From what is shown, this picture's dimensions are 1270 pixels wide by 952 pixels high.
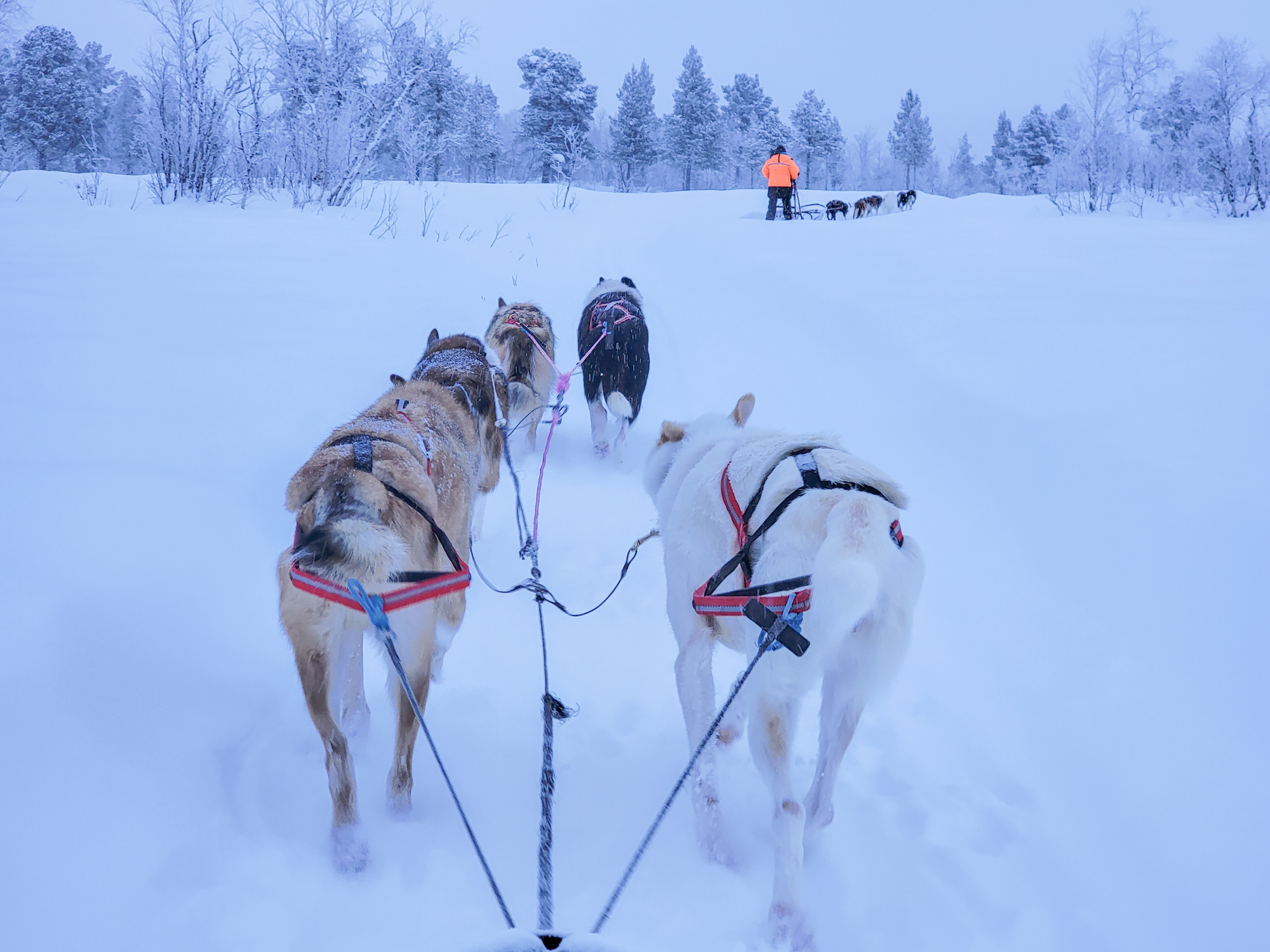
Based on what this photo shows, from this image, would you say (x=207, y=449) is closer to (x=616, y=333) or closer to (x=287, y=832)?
(x=287, y=832)

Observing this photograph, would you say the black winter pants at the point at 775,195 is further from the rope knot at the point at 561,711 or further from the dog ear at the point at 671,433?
the rope knot at the point at 561,711

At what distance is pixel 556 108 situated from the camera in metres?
33.2

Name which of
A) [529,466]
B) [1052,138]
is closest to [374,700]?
[529,466]

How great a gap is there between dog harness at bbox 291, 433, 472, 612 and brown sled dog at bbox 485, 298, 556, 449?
3.17 meters

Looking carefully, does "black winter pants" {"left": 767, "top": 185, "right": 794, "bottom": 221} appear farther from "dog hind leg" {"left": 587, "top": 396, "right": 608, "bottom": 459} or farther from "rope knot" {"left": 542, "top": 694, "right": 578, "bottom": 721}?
"rope knot" {"left": 542, "top": 694, "right": 578, "bottom": 721}

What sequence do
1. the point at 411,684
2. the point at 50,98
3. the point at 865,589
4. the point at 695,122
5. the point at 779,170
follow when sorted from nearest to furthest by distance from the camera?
the point at 865,589, the point at 411,684, the point at 779,170, the point at 50,98, the point at 695,122

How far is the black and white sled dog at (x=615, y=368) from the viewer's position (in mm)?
5375

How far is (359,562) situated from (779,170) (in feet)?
55.6

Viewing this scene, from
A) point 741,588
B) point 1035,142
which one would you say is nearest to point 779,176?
point 741,588

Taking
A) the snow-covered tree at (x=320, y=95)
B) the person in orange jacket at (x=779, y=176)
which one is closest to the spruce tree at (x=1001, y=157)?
the person in orange jacket at (x=779, y=176)

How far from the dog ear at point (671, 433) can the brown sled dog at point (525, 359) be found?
2.48m

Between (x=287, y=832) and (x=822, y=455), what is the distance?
2047 millimetres

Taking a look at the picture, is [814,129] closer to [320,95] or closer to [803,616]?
[320,95]

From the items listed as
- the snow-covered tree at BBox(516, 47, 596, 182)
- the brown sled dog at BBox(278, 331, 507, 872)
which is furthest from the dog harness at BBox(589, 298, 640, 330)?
the snow-covered tree at BBox(516, 47, 596, 182)
